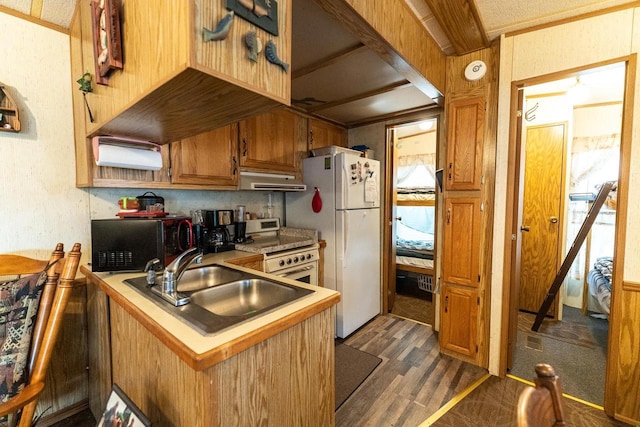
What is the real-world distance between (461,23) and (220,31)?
167 centimetres

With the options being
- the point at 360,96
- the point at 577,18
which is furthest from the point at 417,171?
the point at 577,18

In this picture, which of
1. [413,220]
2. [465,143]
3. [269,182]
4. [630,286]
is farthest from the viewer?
[413,220]

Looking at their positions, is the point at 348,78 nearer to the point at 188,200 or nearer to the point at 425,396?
the point at 188,200

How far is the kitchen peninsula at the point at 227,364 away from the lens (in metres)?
0.75

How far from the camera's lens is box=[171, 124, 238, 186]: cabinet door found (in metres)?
1.86

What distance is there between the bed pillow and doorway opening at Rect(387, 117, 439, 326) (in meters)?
2.88

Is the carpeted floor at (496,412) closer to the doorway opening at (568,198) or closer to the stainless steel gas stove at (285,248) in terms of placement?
the doorway opening at (568,198)

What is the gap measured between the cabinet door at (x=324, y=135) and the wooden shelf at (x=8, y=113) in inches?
82.8

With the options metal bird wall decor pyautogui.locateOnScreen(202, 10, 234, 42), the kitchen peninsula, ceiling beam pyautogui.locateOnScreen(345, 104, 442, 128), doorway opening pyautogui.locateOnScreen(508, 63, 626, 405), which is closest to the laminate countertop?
the kitchen peninsula

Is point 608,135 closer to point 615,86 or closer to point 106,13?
point 615,86

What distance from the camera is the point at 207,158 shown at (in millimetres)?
2014

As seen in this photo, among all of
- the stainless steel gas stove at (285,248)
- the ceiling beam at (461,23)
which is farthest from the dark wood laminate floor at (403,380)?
the ceiling beam at (461,23)

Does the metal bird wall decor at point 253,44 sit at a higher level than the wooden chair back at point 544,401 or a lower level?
higher

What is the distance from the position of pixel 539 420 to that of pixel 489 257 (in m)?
1.71
